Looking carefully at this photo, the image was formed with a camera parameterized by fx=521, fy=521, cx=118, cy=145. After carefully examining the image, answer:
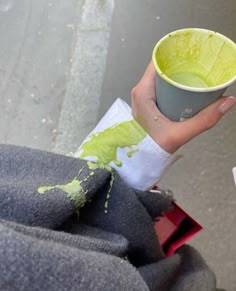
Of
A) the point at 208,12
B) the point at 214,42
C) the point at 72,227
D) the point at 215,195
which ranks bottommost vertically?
the point at 215,195

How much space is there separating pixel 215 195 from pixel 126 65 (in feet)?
1.50

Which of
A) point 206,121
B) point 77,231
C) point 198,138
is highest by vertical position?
point 206,121

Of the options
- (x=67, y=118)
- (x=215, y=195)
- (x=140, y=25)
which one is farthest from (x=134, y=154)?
(x=140, y=25)

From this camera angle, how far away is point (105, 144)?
723 millimetres

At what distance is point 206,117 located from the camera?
710 millimetres

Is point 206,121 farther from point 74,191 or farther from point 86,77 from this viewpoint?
point 86,77

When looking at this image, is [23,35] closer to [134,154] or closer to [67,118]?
[67,118]

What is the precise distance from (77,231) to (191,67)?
296 millimetres

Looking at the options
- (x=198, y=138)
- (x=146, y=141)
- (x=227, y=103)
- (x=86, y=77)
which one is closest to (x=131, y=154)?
(x=146, y=141)

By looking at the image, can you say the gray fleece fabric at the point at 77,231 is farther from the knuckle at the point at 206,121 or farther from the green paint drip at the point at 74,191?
the knuckle at the point at 206,121

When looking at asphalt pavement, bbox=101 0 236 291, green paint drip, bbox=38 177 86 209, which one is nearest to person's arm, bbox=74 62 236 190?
green paint drip, bbox=38 177 86 209

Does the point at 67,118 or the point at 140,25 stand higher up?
the point at 140,25

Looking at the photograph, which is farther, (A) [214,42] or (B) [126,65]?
(B) [126,65]

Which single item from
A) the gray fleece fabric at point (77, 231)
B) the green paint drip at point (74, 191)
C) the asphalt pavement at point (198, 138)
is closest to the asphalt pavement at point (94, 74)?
the asphalt pavement at point (198, 138)
